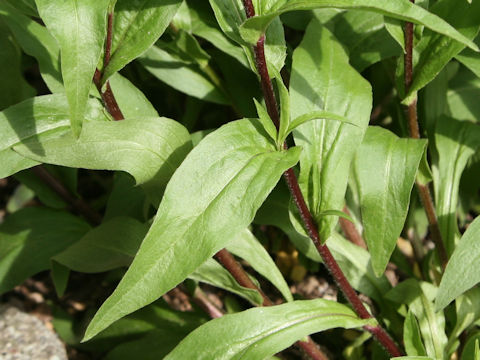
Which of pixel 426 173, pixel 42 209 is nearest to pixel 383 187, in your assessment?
pixel 426 173

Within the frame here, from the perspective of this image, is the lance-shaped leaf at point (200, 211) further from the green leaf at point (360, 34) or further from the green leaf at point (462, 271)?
the green leaf at point (360, 34)

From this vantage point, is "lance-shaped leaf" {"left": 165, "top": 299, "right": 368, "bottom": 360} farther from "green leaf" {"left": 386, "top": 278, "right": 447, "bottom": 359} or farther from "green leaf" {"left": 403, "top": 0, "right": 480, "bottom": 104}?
"green leaf" {"left": 403, "top": 0, "right": 480, "bottom": 104}

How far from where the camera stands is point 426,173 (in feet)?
5.68

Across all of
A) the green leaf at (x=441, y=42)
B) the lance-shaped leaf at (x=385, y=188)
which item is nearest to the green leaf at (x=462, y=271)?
the lance-shaped leaf at (x=385, y=188)

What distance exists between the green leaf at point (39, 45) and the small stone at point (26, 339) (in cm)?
78

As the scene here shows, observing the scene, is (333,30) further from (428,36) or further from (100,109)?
(100,109)

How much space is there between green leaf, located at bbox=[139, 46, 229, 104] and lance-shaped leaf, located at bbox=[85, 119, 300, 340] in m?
0.67

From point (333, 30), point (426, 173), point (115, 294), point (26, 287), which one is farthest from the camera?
point (26, 287)

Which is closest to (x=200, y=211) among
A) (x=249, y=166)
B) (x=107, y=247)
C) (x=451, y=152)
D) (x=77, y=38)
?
(x=249, y=166)

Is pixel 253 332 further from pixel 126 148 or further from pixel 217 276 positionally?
pixel 126 148

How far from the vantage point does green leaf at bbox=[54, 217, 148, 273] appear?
1723 mm

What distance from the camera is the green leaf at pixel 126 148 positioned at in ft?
4.33

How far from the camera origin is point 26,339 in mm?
2008

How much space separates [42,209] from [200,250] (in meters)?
0.96
